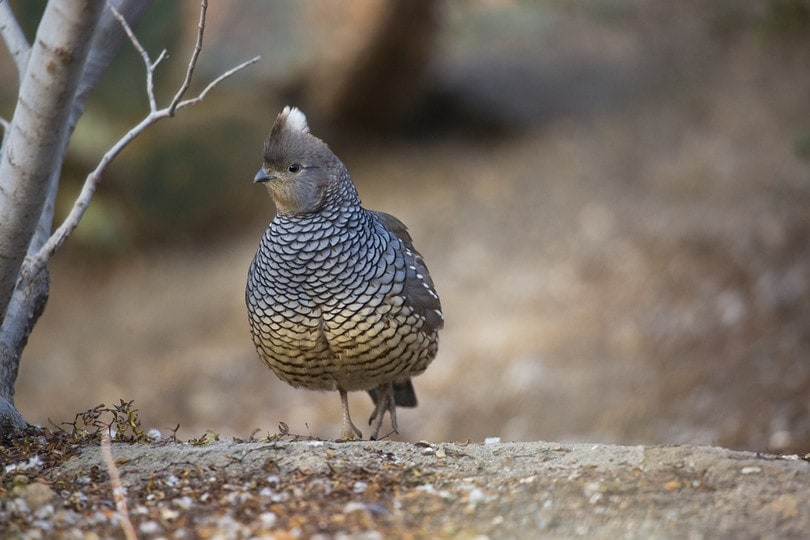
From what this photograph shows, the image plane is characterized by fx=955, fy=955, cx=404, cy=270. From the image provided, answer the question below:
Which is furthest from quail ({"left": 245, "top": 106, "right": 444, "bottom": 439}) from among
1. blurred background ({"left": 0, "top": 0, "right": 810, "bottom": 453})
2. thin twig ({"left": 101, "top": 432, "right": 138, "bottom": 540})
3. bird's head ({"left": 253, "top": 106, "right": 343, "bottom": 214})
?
blurred background ({"left": 0, "top": 0, "right": 810, "bottom": 453})

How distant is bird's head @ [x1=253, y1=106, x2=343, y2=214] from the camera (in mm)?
5055

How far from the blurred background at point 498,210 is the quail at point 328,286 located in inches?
149

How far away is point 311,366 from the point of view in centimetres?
494

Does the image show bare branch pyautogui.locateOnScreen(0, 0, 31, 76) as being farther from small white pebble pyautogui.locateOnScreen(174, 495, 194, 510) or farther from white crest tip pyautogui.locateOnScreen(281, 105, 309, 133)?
small white pebble pyautogui.locateOnScreen(174, 495, 194, 510)

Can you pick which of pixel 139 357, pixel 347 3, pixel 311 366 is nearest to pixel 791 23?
pixel 347 3

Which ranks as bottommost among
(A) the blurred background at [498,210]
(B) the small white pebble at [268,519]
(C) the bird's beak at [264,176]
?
(B) the small white pebble at [268,519]

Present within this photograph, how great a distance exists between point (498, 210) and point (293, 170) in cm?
700

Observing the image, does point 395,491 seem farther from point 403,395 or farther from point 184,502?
point 403,395

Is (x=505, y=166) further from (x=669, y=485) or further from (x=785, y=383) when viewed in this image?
(x=669, y=485)

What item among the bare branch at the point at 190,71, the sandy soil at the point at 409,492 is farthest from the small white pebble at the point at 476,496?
the bare branch at the point at 190,71

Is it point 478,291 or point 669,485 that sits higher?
point 478,291

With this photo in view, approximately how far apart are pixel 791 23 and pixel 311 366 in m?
6.57

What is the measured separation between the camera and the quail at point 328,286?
15.7 feet

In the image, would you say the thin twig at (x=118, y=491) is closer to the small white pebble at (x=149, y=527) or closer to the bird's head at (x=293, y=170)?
the small white pebble at (x=149, y=527)
